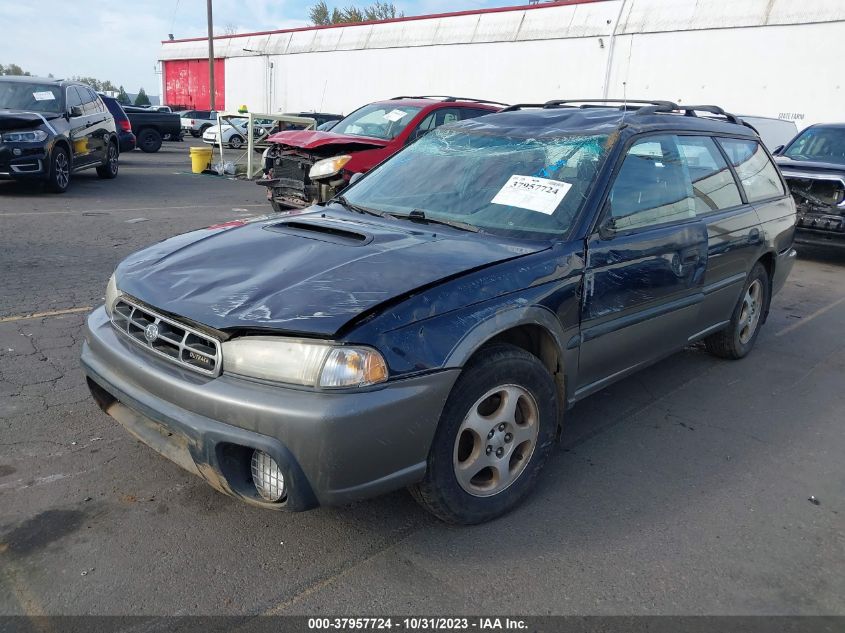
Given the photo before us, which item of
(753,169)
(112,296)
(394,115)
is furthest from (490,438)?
(394,115)

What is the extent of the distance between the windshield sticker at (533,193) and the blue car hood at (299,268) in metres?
0.32

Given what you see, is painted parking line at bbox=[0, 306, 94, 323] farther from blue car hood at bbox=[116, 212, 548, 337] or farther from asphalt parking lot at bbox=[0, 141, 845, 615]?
blue car hood at bbox=[116, 212, 548, 337]

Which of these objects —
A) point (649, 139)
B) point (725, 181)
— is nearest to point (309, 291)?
point (649, 139)

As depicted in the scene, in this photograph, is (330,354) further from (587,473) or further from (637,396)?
(637,396)

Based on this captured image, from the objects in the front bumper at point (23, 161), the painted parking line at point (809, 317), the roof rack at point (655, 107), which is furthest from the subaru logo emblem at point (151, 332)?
the front bumper at point (23, 161)

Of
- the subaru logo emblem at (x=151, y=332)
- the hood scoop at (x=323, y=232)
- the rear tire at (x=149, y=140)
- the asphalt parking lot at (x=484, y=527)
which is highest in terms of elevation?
the hood scoop at (x=323, y=232)

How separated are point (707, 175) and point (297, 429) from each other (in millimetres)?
3224

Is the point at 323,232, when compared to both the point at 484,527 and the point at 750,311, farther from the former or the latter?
the point at 750,311

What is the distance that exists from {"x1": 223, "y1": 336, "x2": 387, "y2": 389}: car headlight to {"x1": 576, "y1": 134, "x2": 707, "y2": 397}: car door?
4.15ft

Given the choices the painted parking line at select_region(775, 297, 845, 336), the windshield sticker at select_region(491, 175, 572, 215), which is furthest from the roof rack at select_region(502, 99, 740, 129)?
the painted parking line at select_region(775, 297, 845, 336)

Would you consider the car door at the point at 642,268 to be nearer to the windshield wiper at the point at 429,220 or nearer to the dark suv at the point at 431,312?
the dark suv at the point at 431,312

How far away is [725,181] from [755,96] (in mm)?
18881

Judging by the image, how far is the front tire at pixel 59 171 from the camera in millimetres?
11141

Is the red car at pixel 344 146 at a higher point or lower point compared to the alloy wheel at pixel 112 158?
higher
